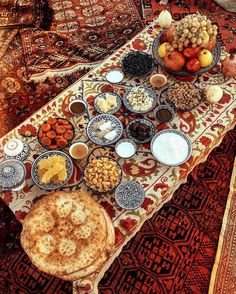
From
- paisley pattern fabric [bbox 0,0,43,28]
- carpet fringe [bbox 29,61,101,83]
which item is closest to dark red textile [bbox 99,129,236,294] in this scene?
carpet fringe [bbox 29,61,101,83]

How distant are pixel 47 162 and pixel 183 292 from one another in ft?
4.52

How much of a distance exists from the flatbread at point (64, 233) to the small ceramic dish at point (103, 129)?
0.56m

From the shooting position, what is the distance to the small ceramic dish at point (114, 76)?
9.17 feet

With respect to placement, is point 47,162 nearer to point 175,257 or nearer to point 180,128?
point 180,128

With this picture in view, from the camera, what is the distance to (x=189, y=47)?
2688mm

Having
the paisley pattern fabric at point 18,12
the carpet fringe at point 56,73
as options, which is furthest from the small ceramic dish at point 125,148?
the paisley pattern fabric at point 18,12

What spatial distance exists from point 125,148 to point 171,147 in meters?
0.32

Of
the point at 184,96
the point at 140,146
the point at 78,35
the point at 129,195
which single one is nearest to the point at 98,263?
the point at 129,195

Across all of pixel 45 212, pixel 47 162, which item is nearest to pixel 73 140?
pixel 47 162

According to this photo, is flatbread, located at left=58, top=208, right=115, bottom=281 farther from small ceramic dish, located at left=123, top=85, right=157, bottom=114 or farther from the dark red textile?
small ceramic dish, located at left=123, top=85, right=157, bottom=114

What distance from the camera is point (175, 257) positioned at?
2.70 meters

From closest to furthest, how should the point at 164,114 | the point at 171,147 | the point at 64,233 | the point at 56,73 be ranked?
the point at 64,233 → the point at 171,147 → the point at 164,114 → the point at 56,73

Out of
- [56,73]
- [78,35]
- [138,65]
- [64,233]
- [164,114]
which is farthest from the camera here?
[78,35]

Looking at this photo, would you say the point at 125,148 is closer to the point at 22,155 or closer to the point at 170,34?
the point at 22,155
